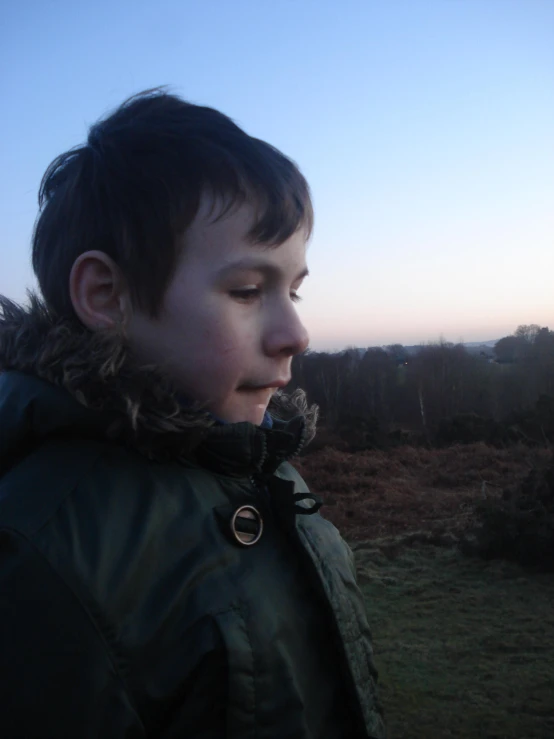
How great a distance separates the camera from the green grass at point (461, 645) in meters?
2.71

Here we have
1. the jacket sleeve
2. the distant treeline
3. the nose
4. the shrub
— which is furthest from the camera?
the distant treeline

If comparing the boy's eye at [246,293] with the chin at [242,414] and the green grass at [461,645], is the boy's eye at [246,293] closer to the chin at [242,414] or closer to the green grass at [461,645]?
the chin at [242,414]

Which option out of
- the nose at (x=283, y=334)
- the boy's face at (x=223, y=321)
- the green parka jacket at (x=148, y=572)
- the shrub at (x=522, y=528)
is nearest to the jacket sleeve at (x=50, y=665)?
the green parka jacket at (x=148, y=572)

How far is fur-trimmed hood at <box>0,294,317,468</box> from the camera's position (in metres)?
1.02

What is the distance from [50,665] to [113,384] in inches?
17.5

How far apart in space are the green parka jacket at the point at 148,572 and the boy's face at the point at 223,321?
6 centimetres

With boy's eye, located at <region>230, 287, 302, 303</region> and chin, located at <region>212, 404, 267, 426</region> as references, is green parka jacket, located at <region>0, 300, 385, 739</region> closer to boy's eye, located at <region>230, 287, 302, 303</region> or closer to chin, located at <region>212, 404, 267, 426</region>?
chin, located at <region>212, 404, 267, 426</region>

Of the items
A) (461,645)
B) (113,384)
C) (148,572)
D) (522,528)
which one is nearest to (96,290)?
(113,384)

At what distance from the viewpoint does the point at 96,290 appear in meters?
1.13

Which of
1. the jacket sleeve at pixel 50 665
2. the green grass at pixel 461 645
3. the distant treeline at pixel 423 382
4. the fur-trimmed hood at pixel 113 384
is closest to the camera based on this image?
the jacket sleeve at pixel 50 665

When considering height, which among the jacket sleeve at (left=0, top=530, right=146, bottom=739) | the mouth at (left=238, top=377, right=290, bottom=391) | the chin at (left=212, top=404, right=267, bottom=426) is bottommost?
the jacket sleeve at (left=0, top=530, right=146, bottom=739)

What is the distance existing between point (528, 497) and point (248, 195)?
225 inches

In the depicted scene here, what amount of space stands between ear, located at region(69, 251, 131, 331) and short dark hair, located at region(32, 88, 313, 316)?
0.02 metres

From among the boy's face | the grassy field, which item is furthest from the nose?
the grassy field
